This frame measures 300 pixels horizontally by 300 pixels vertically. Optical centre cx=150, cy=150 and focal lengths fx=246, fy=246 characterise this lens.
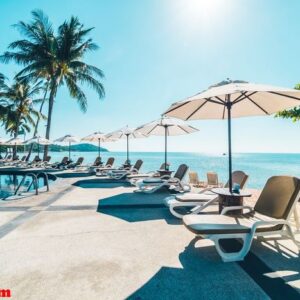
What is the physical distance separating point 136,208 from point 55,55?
15563mm

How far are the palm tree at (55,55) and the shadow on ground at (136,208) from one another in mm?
13301

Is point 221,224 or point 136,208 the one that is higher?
point 221,224

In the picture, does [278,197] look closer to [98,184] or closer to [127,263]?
[127,263]

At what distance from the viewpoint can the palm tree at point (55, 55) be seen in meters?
17.8

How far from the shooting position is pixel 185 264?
10.2 ft

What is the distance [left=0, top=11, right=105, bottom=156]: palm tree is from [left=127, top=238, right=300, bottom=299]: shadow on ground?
17.4 m

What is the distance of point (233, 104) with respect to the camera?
478 cm

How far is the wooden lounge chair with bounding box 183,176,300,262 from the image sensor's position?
319cm

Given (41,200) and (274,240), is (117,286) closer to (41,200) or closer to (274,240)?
(274,240)

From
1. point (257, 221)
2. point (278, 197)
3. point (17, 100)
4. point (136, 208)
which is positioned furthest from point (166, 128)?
point (17, 100)

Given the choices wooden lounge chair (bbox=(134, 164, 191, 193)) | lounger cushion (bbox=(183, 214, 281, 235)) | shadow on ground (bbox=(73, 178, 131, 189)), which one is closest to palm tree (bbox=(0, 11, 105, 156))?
shadow on ground (bbox=(73, 178, 131, 189))

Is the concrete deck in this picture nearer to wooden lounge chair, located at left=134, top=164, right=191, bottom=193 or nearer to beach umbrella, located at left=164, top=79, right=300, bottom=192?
beach umbrella, located at left=164, top=79, right=300, bottom=192

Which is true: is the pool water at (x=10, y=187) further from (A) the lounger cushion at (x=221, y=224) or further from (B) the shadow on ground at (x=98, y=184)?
(A) the lounger cushion at (x=221, y=224)

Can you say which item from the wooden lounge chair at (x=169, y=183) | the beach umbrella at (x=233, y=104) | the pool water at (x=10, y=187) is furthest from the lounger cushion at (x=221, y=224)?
the pool water at (x=10, y=187)
